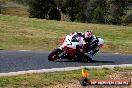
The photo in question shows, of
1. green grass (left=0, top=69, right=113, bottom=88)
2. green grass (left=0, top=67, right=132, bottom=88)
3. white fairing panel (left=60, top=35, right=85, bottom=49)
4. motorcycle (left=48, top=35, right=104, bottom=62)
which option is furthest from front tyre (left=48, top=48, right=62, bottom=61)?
green grass (left=0, top=69, right=113, bottom=88)

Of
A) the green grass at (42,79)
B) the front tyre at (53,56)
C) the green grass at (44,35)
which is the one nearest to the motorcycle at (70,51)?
the front tyre at (53,56)

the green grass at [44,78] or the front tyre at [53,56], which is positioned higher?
the green grass at [44,78]

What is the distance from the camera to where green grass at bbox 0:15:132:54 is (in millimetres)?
31281

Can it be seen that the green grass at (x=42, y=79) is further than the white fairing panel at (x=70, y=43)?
No

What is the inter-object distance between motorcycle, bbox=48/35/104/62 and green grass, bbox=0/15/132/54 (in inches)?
368

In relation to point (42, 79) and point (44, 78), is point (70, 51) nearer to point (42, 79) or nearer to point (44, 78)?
point (44, 78)

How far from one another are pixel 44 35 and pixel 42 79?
25.2 metres

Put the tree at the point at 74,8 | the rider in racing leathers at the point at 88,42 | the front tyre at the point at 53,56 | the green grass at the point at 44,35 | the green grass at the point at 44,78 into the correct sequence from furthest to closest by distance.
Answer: the tree at the point at 74,8 < the green grass at the point at 44,35 < the rider in racing leathers at the point at 88,42 < the front tyre at the point at 53,56 < the green grass at the point at 44,78

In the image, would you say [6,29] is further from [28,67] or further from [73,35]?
[28,67]

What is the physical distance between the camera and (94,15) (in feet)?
258

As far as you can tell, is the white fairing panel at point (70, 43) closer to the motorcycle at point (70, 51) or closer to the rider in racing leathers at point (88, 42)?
the motorcycle at point (70, 51)

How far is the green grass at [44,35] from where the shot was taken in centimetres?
3128

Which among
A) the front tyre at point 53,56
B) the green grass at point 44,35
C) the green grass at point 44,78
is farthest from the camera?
the green grass at point 44,35

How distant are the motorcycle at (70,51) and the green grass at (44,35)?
9342 mm
